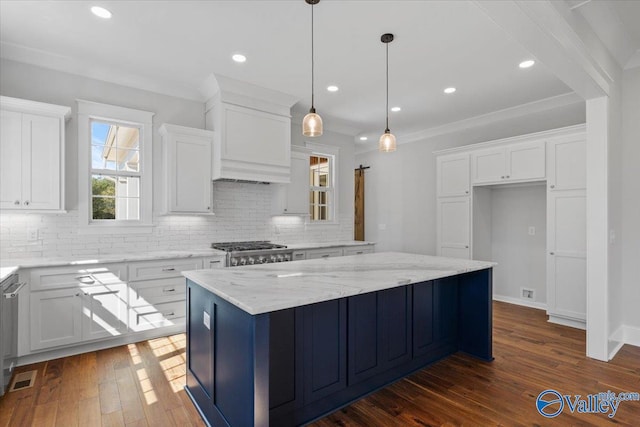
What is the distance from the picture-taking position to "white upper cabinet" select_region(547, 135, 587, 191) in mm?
3910

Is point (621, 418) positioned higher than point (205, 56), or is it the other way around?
point (205, 56)

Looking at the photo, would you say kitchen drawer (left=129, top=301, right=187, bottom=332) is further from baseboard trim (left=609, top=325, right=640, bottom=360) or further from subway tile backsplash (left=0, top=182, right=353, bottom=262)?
baseboard trim (left=609, top=325, right=640, bottom=360)

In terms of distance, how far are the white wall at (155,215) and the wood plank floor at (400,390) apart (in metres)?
1.15

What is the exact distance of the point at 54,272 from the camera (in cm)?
300

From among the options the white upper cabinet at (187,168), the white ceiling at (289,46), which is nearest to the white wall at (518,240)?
the white ceiling at (289,46)

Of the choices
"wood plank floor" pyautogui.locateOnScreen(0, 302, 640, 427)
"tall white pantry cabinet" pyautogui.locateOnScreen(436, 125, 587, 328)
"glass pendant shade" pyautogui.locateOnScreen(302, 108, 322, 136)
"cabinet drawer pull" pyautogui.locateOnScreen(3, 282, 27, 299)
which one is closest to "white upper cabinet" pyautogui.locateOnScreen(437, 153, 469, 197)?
"tall white pantry cabinet" pyautogui.locateOnScreen(436, 125, 587, 328)

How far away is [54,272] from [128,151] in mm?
1591

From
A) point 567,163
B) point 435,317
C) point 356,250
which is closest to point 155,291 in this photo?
point 435,317

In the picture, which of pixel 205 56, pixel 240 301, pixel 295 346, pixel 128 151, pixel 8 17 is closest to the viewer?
pixel 240 301

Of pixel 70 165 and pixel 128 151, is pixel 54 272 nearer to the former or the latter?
pixel 70 165

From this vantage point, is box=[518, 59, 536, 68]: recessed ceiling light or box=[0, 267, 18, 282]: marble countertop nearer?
box=[0, 267, 18, 282]: marble countertop

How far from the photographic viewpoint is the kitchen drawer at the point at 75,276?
294 cm

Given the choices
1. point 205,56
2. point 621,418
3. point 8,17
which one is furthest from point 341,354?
point 8,17

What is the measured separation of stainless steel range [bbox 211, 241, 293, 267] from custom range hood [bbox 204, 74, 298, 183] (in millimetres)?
856
